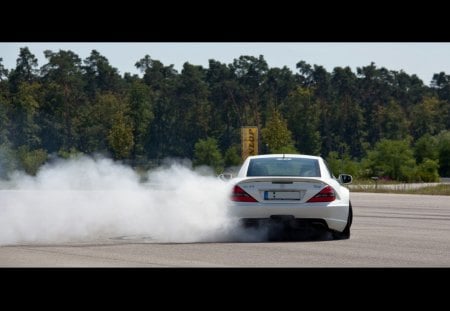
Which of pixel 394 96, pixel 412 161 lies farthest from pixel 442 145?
pixel 394 96

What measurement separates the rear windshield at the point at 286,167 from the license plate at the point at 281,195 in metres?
0.73

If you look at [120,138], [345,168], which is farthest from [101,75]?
[345,168]

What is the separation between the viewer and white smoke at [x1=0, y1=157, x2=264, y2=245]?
1680cm

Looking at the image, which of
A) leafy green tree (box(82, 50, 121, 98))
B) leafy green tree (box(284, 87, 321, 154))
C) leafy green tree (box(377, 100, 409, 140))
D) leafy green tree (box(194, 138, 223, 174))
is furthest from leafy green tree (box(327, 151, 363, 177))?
leafy green tree (box(82, 50, 121, 98))

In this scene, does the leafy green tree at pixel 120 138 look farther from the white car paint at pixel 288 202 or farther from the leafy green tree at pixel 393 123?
the white car paint at pixel 288 202

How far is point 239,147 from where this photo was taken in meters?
130

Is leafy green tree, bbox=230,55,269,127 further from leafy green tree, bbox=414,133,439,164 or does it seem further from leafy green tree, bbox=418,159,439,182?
leafy green tree, bbox=418,159,439,182

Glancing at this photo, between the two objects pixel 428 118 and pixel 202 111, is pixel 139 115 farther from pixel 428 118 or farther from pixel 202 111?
pixel 428 118

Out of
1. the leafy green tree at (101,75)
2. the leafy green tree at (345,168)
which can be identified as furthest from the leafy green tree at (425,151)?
the leafy green tree at (101,75)

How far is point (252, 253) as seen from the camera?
1382 cm

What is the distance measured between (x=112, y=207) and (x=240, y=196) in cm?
639
